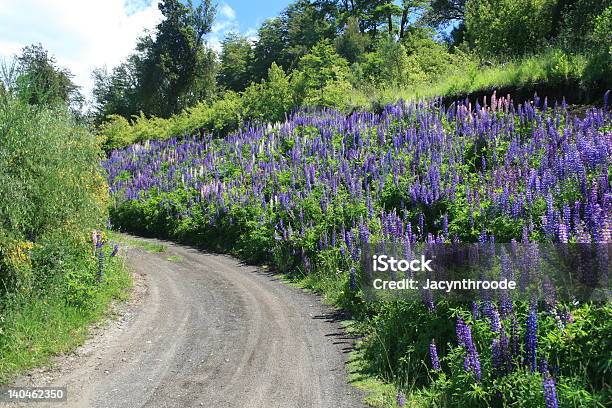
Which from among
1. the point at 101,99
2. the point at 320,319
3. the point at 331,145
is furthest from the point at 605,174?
the point at 101,99

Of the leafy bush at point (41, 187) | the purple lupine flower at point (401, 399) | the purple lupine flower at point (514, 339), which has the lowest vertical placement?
the purple lupine flower at point (401, 399)

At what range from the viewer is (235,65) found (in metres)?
62.7

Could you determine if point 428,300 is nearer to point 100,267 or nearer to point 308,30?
point 100,267

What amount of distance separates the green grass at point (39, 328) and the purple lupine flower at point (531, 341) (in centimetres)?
635

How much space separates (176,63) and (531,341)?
5332cm

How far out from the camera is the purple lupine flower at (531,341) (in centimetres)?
477

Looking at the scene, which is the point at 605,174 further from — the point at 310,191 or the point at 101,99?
the point at 101,99

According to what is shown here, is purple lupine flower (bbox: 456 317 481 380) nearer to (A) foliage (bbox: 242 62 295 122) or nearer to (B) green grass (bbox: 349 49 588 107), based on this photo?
(B) green grass (bbox: 349 49 588 107)

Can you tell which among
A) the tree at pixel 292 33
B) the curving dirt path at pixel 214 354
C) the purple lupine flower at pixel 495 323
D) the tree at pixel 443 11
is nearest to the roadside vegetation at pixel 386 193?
the purple lupine flower at pixel 495 323

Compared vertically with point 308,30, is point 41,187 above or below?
below

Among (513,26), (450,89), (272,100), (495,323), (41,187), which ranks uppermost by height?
(513,26)

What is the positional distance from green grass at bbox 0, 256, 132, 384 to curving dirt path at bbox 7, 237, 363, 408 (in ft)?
0.85

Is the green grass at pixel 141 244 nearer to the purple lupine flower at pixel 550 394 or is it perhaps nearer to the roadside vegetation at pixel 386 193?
the roadside vegetation at pixel 386 193

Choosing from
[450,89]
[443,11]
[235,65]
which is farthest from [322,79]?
[235,65]
